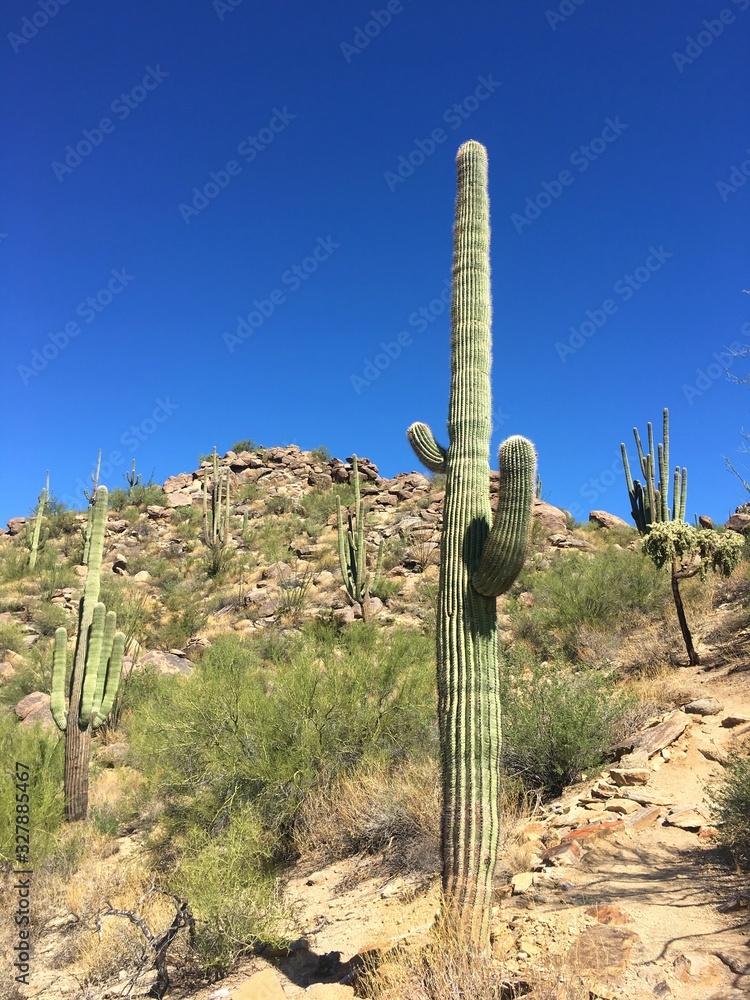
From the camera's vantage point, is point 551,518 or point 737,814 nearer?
point 737,814

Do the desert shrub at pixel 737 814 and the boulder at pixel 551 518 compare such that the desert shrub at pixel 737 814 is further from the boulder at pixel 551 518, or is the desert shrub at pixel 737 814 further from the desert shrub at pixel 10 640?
the boulder at pixel 551 518

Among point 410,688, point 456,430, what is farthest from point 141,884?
point 456,430

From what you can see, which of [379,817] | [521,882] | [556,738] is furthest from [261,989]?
[556,738]

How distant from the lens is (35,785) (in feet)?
26.8

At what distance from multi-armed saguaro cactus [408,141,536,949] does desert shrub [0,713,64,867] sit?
5.45 meters

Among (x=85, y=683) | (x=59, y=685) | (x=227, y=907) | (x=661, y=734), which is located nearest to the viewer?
(x=227, y=907)

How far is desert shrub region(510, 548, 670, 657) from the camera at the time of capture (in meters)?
12.1

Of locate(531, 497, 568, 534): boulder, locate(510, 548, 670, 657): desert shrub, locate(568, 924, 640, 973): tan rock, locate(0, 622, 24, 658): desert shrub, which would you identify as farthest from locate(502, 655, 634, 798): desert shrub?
locate(531, 497, 568, 534): boulder

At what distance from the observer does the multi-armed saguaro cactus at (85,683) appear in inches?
339

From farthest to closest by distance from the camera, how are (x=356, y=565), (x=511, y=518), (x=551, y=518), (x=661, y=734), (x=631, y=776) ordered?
(x=551, y=518)
(x=356, y=565)
(x=661, y=734)
(x=631, y=776)
(x=511, y=518)

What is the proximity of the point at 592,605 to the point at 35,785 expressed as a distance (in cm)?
968

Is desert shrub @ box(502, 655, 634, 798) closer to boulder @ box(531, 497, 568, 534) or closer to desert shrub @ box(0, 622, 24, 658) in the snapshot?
desert shrub @ box(0, 622, 24, 658)

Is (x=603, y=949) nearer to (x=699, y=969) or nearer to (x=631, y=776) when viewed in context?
(x=699, y=969)

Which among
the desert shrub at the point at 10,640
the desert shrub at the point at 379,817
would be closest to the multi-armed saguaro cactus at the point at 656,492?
the desert shrub at the point at 379,817
